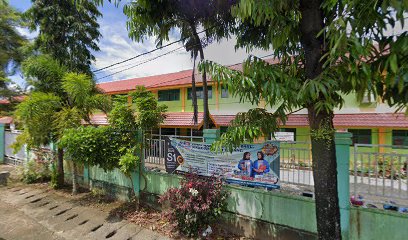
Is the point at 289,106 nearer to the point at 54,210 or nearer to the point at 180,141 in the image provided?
the point at 180,141

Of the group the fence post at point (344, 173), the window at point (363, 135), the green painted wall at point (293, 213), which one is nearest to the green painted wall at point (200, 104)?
the window at point (363, 135)

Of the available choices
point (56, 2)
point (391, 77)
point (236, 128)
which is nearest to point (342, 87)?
point (391, 77)

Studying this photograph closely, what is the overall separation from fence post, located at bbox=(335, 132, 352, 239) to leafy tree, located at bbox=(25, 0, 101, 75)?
13.2m

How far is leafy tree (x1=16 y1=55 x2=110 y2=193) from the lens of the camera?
6.73 m

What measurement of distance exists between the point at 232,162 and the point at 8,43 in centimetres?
1619

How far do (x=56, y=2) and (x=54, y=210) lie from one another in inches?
464

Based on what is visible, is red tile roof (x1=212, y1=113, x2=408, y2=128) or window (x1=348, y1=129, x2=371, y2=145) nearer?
red tile roof (x1=212, y1=113, x2=408, y2=128)

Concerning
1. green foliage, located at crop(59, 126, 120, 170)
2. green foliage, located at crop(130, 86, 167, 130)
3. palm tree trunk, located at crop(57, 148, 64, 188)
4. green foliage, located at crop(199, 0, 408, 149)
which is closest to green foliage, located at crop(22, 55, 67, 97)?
palm tree trunk, located at crop(57, 148, 64, 188)

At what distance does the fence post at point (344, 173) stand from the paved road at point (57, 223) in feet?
10.3

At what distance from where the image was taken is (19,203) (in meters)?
7.11

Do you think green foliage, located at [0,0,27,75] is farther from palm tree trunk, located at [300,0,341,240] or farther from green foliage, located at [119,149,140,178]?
palm tree trunk, located at [300,0,341,240]

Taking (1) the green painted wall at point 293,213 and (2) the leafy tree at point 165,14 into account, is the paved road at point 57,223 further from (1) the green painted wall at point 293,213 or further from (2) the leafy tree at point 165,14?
(2) the leafy tree at point 165,14

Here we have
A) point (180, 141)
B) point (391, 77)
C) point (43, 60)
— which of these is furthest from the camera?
point (43, 60)

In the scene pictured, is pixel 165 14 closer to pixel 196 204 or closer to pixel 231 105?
pixel 196 204
